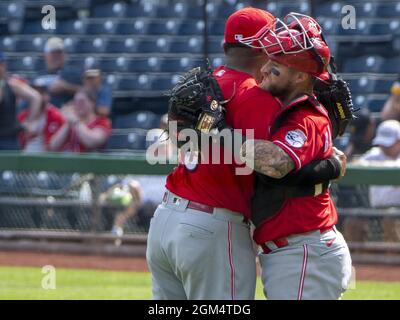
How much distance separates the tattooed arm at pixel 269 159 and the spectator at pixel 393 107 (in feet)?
23.1

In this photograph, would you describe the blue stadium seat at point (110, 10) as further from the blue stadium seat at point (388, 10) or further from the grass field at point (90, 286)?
the grass field at point (90, 286)

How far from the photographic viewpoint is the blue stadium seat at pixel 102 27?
523 inches

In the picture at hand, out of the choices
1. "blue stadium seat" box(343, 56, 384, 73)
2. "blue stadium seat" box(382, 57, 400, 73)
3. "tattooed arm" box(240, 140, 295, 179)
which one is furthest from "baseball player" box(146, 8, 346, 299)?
"blue stadium seat" box(382, 57, 400, 73)

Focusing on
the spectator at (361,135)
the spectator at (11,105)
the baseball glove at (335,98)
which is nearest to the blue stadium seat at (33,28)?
the spectator at (11,105)

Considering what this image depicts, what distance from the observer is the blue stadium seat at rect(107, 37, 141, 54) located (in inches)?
512

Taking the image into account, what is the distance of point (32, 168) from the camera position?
35.0 feet

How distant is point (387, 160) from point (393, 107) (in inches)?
34.8

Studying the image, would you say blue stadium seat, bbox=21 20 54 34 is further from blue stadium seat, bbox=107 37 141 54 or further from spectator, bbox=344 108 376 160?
spectator, bbox=344 108 376 160

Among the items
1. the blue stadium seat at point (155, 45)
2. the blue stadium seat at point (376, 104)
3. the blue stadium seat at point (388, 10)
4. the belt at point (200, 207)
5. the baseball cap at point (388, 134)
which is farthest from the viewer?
the blue stadium seat at point (155, 45)

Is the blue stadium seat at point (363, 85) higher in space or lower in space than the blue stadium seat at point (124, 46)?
lower

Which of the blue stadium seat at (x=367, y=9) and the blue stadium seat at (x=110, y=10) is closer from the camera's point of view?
the blue stadium seat at (x=367, y=9)

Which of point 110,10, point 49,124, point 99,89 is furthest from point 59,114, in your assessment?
point 110,10

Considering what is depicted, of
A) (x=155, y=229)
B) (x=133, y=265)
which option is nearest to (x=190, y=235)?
(x=155, y=229)
